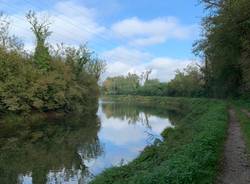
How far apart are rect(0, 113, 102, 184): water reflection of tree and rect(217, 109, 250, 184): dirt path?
6315mm

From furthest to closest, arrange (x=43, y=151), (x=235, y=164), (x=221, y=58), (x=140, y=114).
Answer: (x=140, y=114), (x=221, y=58), (x=43, y=151), (x=235, y=164)

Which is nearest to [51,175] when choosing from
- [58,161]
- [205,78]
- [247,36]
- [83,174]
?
[83,174]

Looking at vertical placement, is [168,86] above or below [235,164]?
above

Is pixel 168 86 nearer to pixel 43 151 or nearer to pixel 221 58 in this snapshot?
pixel 221 58

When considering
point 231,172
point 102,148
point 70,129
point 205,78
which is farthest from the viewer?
point 205,78

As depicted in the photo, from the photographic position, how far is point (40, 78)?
38344 millimetres

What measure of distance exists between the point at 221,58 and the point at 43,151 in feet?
79.9

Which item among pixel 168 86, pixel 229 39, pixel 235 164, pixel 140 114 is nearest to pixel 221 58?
pixel 229 39

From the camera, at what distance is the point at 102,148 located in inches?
821

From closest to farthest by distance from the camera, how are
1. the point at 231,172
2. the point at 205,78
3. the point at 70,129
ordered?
1. the point at 231,172
2. the point at 70,129
3. the point at 205,78

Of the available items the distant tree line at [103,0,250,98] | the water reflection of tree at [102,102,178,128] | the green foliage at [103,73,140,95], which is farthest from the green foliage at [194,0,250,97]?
the green foliage at [103,73,140,95]

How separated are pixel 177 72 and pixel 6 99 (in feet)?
216

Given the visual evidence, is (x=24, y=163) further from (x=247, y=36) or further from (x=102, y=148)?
(x=247, y=36)

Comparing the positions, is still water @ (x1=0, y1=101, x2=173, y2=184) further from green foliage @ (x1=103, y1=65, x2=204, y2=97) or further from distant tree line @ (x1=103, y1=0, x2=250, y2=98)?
green foliage @ (x1=103, y1=65, x2=204, y2=97)
